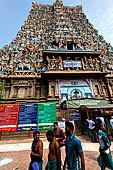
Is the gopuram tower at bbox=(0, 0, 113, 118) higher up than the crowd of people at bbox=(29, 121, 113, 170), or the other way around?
the gopuram tower at bbox=(0, 0, 113, 118)

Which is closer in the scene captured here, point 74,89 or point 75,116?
point 75,116

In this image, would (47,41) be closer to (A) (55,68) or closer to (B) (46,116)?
(A) (55,68)

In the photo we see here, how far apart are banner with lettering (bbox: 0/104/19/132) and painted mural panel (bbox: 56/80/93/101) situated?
5.74m

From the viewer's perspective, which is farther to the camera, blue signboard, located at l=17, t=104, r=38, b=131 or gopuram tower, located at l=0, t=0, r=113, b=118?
gopuram tower, located at l=0, t=0, r=113, b=118

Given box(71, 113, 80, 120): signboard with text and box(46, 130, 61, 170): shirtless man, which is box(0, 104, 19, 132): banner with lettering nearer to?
box(71, 113, 80, 120): signboard with text

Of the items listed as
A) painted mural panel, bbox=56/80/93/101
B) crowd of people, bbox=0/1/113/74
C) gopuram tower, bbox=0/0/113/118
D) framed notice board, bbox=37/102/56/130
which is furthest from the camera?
crowd of people, bbox=0/1/113/74

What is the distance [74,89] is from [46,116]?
576 cm

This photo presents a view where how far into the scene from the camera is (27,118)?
777cm

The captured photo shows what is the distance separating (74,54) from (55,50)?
3128mm

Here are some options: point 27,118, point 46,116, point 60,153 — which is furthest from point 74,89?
point 60,153

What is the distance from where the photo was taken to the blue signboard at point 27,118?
7527 millimetres

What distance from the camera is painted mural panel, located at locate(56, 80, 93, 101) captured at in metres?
11.6

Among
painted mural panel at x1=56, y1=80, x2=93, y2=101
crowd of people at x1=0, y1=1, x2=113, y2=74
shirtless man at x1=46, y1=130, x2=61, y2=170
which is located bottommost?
shirtless man at x1=46, y1=130, x2=61, y2=170

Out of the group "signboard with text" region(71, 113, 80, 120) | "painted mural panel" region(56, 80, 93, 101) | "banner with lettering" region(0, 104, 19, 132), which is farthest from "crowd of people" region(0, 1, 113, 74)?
"signboard with text" region(71, 113, 80, 120)
